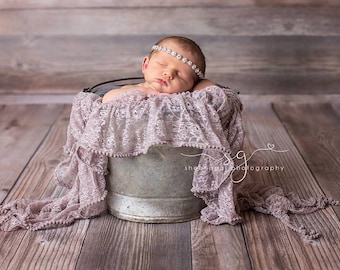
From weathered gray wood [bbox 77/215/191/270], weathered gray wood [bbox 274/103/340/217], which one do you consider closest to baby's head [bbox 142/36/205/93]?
weathered gray wood [bbox 77/215/191/270]

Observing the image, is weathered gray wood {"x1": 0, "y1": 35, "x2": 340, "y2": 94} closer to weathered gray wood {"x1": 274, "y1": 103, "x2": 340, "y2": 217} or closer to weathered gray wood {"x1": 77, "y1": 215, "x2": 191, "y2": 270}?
weathered gray wood {"x1": 274, "y1": 103, "x2": 340, "y2": 217}

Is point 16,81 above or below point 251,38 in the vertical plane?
below

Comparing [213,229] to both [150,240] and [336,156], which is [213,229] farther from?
[336,156]

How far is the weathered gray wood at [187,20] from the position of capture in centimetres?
297

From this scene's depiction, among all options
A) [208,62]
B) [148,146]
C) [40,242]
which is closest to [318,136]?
[208,62]

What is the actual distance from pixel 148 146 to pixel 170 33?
154cm

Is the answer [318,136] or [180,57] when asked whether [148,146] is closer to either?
[180,57]

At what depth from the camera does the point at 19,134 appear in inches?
101

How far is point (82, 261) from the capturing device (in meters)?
1.50

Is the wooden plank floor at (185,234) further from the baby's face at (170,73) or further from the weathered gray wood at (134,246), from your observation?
the baby's face at (170,73)

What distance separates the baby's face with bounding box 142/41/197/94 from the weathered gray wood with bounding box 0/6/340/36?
133 centimetres

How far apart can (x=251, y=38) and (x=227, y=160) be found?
1497 millimetres

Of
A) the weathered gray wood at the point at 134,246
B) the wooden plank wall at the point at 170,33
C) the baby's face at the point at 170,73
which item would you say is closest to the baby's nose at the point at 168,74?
the baby's face at the point at 170,73

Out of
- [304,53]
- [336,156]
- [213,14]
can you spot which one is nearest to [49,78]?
[213,14]
